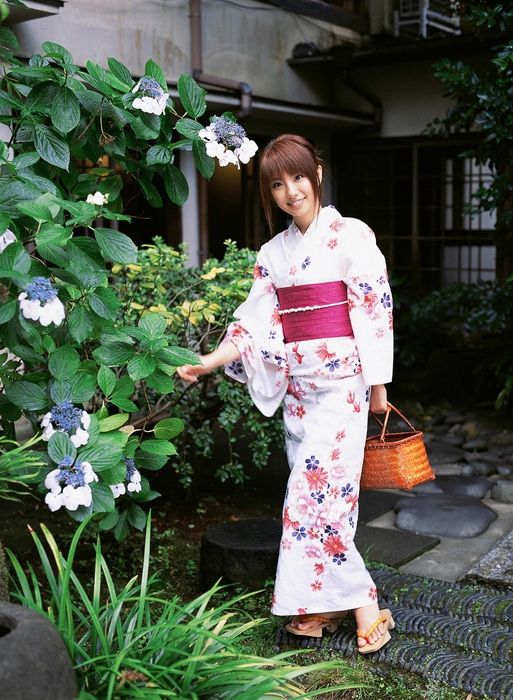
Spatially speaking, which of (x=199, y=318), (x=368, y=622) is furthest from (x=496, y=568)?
(x=199, y=318)

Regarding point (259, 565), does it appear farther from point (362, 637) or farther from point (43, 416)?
point (43, 416)

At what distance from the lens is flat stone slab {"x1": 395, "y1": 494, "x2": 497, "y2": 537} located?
595cm

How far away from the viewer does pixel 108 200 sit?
4.09 meters

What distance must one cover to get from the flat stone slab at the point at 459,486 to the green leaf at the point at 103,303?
163 inches

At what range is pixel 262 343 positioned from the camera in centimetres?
439

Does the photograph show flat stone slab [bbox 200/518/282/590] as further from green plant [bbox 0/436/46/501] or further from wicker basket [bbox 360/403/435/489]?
green plant [bbox 0/436/46/501]

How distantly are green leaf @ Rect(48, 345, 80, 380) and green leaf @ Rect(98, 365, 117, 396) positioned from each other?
0.12 meters

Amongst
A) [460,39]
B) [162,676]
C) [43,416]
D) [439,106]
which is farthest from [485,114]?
[162,676]

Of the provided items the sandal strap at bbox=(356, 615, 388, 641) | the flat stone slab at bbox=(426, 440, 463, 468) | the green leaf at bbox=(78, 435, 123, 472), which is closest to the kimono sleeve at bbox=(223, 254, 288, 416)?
the sandal strap at bbox=(356, 615, 388, 641)

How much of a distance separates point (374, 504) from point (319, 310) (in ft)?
8.80

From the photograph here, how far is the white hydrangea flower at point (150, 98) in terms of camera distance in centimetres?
354

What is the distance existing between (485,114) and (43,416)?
19.5 feet

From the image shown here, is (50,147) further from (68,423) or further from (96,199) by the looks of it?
(68,423)

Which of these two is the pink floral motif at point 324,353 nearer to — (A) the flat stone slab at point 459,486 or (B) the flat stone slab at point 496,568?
(B) the flat stone slab at point 496,568
